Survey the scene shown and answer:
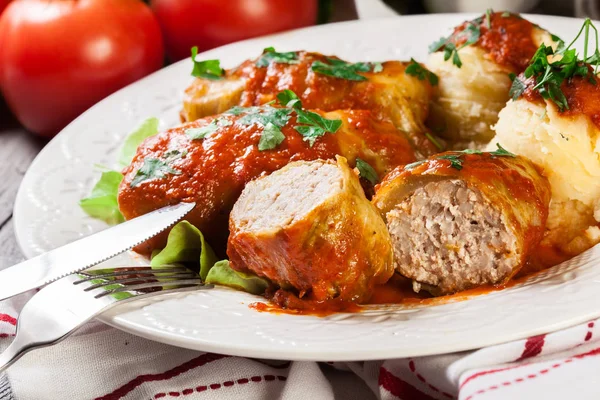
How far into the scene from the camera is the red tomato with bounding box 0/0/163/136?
6.18 metres

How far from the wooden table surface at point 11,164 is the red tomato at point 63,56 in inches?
6.5

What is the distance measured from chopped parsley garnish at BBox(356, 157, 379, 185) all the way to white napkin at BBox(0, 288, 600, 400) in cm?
107

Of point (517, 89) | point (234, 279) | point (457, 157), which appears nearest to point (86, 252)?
point (234, 279)

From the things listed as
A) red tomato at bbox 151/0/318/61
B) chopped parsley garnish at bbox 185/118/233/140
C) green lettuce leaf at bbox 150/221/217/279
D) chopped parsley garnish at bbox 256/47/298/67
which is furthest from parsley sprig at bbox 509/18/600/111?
red tomato at bbox 151/0/318/61

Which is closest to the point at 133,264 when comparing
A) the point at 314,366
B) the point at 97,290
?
the point at 97,290

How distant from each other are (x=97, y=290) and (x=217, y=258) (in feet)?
2.50

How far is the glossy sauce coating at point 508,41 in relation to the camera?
182 inches

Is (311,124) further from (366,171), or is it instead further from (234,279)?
(234,279)

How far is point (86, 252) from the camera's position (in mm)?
3672

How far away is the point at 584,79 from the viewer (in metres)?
3.74

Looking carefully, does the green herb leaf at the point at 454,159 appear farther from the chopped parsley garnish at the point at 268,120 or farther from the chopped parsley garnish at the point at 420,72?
the chopped parsley garnish at the point at 420,72

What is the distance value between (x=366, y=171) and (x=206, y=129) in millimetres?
937

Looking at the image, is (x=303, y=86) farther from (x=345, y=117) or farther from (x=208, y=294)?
(x=208, y=294)

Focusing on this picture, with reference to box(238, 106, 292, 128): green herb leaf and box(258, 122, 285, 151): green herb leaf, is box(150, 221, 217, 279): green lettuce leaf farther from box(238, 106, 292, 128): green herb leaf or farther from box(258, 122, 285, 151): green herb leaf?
box(238, 106, 292, 128): green herb leaf
